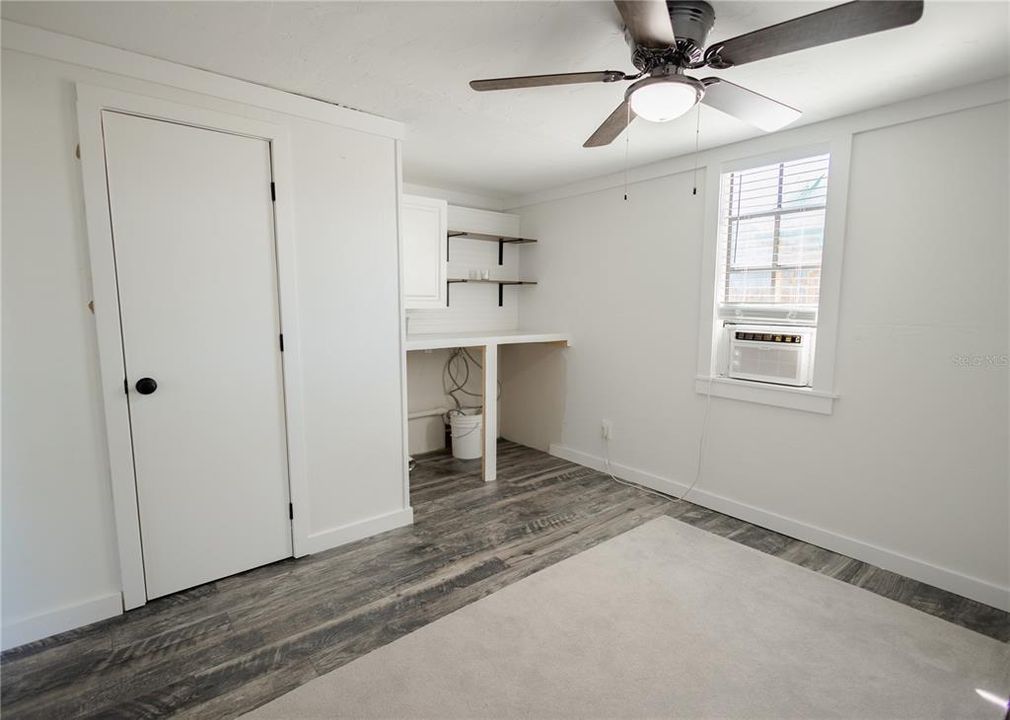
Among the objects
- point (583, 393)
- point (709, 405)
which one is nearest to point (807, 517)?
point (709, 405)

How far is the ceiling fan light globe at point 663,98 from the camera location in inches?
64.4

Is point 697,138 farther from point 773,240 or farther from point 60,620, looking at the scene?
point 60,620

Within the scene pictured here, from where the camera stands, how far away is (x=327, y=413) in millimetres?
2674

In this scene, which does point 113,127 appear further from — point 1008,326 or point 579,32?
point 1008,326

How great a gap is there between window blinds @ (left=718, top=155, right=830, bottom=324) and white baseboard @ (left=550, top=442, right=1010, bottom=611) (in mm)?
1177

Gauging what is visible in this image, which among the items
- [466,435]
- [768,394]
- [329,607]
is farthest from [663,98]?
[466,435]

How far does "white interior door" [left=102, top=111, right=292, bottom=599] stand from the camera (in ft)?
6.86

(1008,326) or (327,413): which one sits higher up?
(1008,326)

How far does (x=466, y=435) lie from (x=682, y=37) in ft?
10.4

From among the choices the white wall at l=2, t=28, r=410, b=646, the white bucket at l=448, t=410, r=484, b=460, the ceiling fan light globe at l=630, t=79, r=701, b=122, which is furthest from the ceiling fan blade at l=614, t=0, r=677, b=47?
the white bucket at l=448, t=410, r=484, b=460

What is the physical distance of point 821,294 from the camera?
107 inches

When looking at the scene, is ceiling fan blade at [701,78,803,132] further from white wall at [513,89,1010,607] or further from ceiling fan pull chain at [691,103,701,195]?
white wall at [513,89,1010,607]

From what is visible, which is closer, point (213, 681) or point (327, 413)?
point (213, 681)

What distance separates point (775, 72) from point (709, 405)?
76.0 inches
